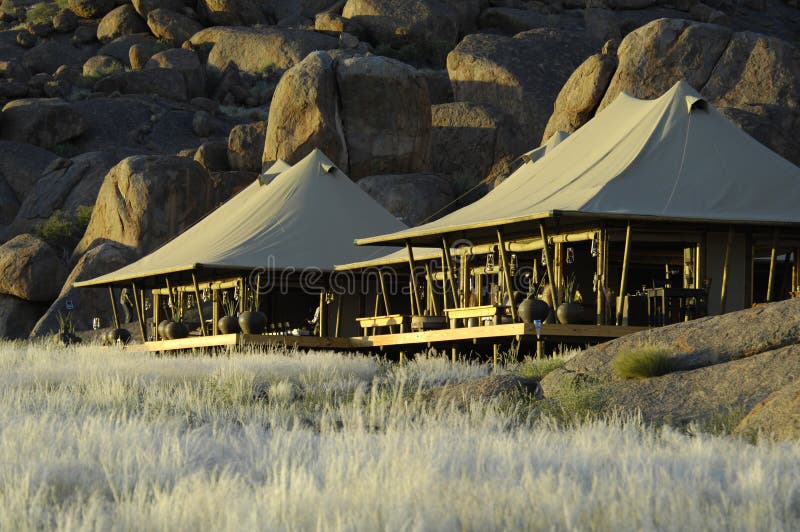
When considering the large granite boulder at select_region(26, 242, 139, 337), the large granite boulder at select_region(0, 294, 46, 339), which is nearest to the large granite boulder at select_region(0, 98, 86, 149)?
the large granite boulder at select_region(0, 294, 46, 339)

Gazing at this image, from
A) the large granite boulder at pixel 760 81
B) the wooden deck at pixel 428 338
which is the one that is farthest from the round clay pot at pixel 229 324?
the large granite boulder at pixel 760 81

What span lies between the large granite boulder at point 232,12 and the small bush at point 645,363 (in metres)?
65.3

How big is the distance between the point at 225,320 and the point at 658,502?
21.6m

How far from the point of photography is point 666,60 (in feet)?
126

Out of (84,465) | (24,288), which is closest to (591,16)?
(24,288)

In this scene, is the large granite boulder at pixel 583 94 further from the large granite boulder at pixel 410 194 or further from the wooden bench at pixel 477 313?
the wooden bench at pixel 477 313

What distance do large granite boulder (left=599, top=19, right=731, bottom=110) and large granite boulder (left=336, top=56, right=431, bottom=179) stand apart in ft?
26.0

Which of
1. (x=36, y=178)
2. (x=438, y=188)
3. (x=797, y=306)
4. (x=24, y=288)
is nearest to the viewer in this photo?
(x=797, y=306)

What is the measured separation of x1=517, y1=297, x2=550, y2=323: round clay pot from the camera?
20.2 meters

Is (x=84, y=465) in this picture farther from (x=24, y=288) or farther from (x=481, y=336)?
(x=24, y=288)

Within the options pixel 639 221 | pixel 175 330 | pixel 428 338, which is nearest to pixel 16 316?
pixel 175 330

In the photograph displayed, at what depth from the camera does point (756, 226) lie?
21938 millimetres

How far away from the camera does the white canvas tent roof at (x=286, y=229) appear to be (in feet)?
95.0

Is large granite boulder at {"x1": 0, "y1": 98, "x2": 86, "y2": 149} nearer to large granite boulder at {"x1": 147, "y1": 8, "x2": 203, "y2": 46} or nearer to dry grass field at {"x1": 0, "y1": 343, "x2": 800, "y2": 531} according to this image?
large granite boulder at {"x1": 147, "y1": 8, "x2": 203, "y2": 46}
